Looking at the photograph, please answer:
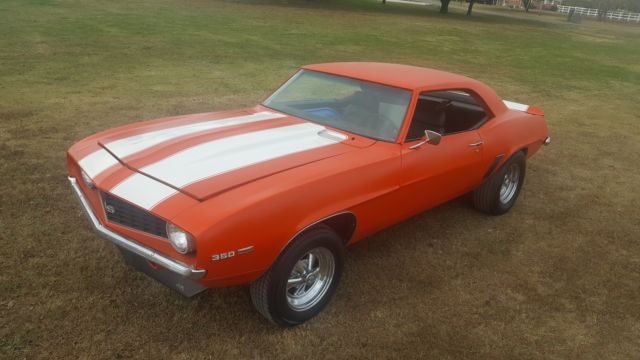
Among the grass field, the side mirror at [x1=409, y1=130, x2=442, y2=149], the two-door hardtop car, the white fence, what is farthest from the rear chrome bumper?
the white fence

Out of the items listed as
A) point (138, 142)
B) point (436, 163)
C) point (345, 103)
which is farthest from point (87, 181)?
point (436, 163)

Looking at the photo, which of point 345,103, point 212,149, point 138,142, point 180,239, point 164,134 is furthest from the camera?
point 345,103

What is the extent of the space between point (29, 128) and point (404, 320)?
16.7 ft

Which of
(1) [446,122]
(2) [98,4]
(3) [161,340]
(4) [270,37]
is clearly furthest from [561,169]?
(2) [98,4]

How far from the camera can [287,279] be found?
2.59m

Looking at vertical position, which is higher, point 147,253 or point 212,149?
point 212,149

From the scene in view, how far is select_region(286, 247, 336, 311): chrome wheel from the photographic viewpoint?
111 inches

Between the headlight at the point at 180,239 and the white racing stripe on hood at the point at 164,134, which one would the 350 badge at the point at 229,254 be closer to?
the headlight at the point at 180,239

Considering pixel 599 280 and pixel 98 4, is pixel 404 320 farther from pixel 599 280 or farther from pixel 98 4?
pixel 98 4

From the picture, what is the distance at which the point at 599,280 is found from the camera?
3604 mm

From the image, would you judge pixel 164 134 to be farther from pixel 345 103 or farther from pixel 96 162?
pixel 345 103

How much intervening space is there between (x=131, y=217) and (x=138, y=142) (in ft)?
2.24

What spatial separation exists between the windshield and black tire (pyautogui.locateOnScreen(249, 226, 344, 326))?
0.91 meters

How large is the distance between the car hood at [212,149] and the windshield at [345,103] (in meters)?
0.13
